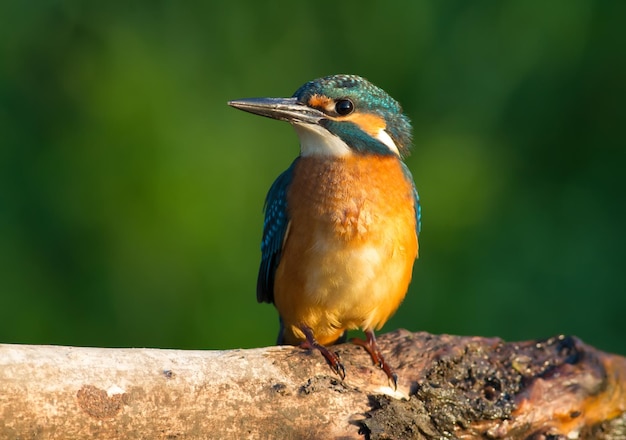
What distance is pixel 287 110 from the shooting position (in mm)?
3926

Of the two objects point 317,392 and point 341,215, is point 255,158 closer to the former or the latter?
point 341,215

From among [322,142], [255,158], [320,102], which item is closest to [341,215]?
[322,142]

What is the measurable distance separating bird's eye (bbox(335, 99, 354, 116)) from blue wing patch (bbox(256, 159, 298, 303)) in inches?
11.3

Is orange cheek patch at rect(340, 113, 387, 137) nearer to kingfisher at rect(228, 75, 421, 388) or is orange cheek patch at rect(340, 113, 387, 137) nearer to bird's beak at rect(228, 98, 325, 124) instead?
kingfisher at rect(228, 75, 421, 388)

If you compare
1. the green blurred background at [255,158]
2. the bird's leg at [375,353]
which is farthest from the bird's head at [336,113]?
the green blurred background at [255,158]

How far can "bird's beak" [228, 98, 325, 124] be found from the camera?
12.9ft

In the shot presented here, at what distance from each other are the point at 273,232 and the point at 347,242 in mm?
459

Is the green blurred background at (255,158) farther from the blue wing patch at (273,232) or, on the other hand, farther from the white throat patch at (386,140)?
the white throat patch at (386,140)

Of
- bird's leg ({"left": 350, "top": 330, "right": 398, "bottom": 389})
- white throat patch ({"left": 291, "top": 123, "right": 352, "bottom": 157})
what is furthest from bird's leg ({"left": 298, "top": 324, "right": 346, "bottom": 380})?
white throat patch ({"left": 291, "top": 123, "right": 352, "bottom": 157})

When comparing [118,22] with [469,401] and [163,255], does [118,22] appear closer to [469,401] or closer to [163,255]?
[163,255]

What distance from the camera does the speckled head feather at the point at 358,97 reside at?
12.9 ft

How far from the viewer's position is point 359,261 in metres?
3.82

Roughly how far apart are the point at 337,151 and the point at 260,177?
2.36 meters

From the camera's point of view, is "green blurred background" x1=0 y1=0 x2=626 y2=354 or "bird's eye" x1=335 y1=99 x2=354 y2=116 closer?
"bird's eye" x1=335 y1=99 x2=354 y2=116
